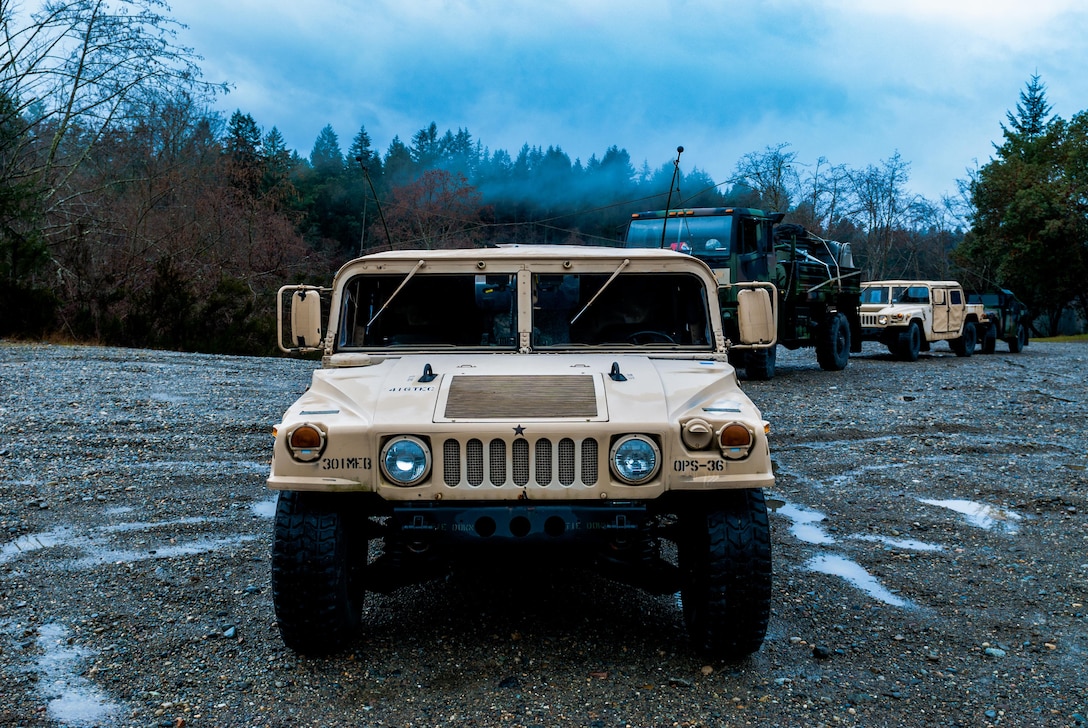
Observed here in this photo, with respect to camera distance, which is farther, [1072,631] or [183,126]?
[183,126]

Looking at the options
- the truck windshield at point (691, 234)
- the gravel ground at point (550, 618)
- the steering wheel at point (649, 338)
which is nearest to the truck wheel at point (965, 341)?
the truck windshield at point (691, 234)

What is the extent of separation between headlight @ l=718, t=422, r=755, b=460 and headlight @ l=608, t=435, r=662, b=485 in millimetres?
253

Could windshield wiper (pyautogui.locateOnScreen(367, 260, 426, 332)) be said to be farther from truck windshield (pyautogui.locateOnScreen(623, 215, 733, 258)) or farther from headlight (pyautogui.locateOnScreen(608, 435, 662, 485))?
truck windshield (pyautogui.locateOnScreen(623, 215, 733, 258))

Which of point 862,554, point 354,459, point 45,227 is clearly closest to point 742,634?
point 354,459

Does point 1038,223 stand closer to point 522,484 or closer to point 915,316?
point 915,316

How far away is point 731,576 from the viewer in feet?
12.0

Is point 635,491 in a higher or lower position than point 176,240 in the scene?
lower

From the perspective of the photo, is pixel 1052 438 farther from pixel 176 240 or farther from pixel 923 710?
pixel 176 240

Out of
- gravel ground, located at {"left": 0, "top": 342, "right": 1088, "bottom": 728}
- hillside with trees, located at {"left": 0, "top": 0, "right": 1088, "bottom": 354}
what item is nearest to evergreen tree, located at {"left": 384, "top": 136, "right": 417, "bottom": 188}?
hillside with trees, located at {"left": 0, "top": 0, "right": 1088, "bottom": 354}

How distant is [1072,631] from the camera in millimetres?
4297

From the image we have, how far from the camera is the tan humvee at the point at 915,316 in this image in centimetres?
1991

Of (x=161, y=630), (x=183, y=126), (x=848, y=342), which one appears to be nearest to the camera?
(x=161, y=630)

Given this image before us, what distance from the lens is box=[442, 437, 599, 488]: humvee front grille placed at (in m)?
3.63

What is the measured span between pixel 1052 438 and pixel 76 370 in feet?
40.2
